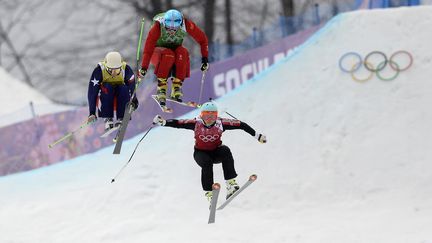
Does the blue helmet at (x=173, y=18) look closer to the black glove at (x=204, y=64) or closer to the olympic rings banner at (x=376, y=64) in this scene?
the black glove at (x=204, y=64)

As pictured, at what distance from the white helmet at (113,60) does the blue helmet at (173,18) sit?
66cm

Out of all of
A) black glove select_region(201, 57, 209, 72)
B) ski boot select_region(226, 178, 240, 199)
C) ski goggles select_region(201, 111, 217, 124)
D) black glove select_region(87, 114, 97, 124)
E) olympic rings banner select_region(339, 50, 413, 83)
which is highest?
black glove select_region(201, 57, 209, 72)

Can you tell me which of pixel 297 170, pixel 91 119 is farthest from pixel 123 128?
pixel 297 170

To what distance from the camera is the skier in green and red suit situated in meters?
7.54

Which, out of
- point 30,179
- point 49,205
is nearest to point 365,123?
point 49,205

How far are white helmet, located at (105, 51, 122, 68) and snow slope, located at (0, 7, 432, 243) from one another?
10421 millimetres

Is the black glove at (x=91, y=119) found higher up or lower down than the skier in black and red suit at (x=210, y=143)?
higher up

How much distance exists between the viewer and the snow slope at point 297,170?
18.4 m

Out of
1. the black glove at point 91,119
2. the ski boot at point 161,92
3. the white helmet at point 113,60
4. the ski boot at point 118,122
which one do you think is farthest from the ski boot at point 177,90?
the black glove at point 91,119

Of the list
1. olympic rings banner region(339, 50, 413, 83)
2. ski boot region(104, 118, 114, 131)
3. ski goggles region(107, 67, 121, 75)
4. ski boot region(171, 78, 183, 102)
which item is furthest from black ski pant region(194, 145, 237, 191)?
olympic rings banner region(339, 50, 413, 83)

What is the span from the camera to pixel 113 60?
738 centimetres

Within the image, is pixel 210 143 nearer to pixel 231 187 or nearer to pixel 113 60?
pixel 231 187

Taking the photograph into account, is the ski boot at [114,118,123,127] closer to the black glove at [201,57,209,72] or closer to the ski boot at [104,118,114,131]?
the ski boot at [104,118,114,131]

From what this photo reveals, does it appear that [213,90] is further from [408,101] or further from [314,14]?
[408,101]
